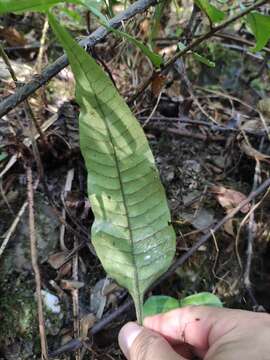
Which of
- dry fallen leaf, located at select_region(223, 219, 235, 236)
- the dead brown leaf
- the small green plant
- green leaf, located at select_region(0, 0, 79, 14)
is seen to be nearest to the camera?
green leaf, located at select_region(0, 0, 79, 14)

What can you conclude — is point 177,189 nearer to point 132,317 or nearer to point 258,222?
point 258,222

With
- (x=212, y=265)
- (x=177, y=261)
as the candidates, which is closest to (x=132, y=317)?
(x=177, y=261)

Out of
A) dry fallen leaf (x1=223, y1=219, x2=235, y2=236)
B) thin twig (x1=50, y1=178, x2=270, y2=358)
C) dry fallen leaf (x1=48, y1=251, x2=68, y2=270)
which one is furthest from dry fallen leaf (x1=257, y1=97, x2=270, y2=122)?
dry fallen leaf (x1=48, y1=251, x2=68, y2=270)

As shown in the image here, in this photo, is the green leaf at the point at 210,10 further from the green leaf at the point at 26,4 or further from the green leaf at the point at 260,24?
the green leaf at the point at 26,4

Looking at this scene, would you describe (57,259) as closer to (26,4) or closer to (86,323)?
(86,323)

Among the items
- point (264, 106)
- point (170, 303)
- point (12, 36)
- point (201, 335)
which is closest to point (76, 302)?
point (170, 303)

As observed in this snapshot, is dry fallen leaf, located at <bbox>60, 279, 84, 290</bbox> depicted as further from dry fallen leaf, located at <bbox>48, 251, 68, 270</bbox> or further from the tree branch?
the tree branch
